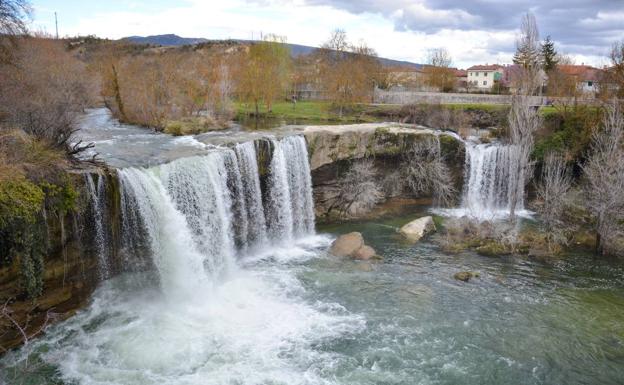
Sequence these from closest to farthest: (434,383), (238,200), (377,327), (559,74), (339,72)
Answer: (434,383), (377,327), (238,200), (559,74), (339,72)

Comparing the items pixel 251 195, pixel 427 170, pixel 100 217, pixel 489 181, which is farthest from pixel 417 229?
pixel 100 217

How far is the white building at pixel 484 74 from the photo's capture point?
266ft

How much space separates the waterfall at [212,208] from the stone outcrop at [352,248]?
2212mm

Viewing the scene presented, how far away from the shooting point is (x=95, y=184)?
Answer: 12.1 meters

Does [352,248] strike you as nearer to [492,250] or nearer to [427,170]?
[492,250]

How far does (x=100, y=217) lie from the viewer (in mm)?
12273

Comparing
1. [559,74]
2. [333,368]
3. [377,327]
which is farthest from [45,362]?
[559,74]

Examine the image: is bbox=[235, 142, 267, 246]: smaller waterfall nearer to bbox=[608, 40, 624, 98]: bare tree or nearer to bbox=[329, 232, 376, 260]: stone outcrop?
bbox=[329, 232, 376, 260]: stone outcrop

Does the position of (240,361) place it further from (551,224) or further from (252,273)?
(551,224)

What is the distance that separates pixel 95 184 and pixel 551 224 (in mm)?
15671

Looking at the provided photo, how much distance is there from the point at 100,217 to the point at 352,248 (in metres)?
8.39

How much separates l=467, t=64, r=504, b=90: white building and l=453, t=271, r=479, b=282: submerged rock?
234ft

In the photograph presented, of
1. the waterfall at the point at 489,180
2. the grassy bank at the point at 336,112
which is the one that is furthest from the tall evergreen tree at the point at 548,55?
the waterfall at the point at 489,180

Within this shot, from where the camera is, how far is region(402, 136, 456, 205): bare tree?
22.9 m
